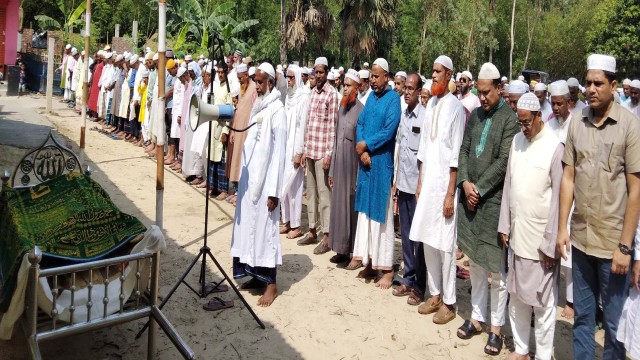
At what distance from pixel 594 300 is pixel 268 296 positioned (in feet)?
8.33

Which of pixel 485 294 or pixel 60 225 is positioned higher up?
pixel 60 225

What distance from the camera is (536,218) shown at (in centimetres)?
369

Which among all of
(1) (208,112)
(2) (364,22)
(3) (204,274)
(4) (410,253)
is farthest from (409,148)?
(2) (364,22)

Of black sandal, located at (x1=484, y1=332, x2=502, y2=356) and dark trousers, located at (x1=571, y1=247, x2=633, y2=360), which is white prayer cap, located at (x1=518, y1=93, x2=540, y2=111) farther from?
black sandal, located at (x1=484, y1=332, x2=502, y2=356)

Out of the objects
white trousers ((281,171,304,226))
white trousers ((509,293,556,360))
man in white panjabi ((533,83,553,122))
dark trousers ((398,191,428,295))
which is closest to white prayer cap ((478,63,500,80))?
dark trousers ((398,191,428,295))

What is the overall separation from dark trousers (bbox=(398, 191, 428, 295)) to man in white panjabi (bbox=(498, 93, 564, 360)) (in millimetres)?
1268

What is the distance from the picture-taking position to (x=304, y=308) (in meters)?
4.78

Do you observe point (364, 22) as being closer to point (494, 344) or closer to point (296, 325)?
point (296, 325)

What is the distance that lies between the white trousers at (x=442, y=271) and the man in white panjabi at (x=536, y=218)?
73 cm

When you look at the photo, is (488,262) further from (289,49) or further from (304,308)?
(289,49)

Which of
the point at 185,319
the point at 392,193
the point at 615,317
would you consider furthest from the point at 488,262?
the point at 185,319

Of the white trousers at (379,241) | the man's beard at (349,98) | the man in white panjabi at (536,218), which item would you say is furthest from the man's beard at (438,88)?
the man's beard at (349,98)

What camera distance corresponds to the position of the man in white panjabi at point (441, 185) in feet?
14.6

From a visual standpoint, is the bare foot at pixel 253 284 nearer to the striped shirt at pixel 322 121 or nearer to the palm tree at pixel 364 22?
the striped shirt at pixel 322 121
